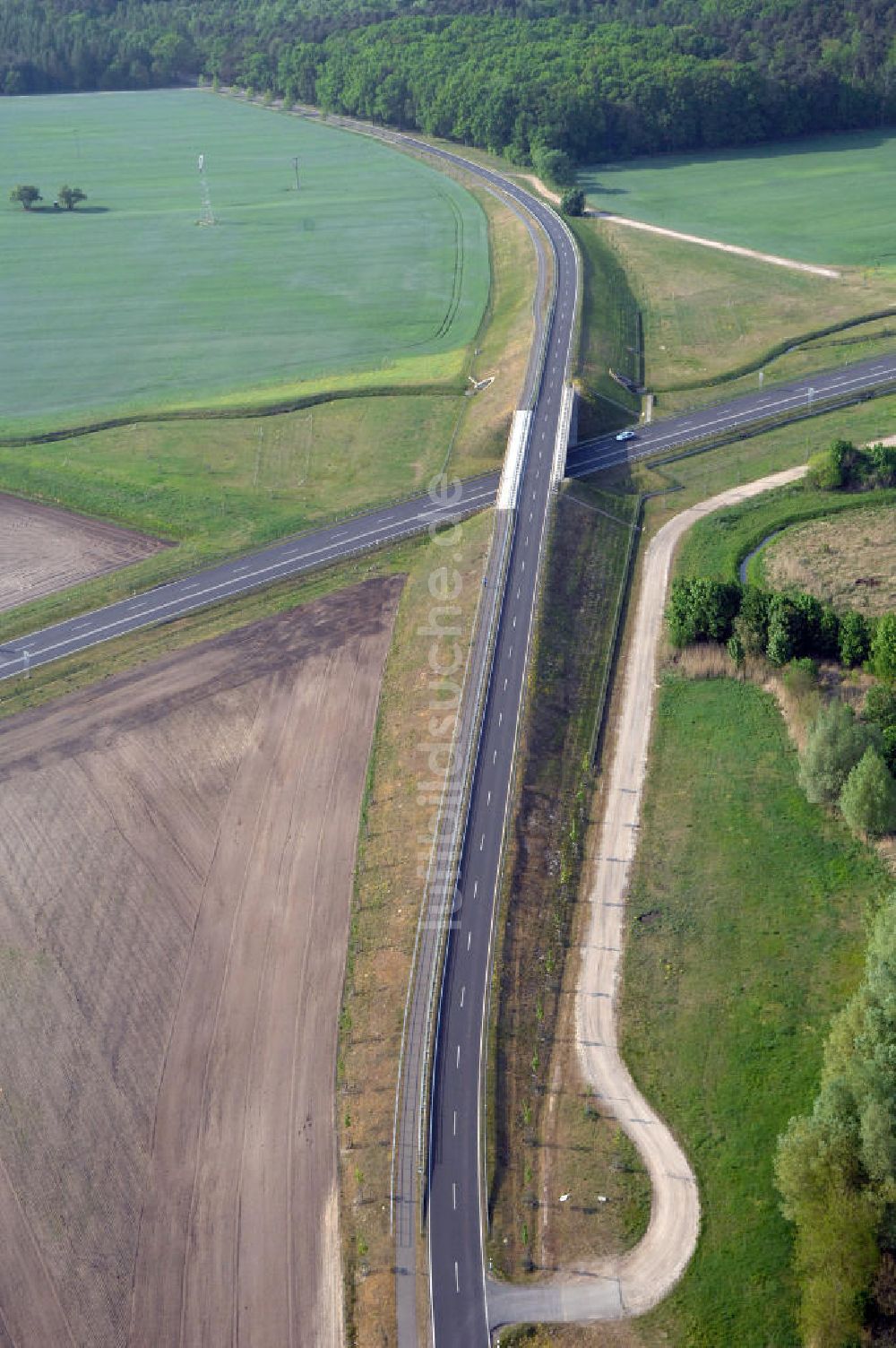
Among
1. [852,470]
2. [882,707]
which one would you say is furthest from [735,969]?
[852,470]

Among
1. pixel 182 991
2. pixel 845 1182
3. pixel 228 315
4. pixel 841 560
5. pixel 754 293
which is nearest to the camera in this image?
pixel 845 1182

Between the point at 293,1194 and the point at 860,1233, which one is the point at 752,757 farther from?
the point at 293,1194

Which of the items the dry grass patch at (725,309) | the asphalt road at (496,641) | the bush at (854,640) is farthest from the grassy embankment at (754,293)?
the bush at (854,640)

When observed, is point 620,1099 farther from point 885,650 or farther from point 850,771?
point 885,650

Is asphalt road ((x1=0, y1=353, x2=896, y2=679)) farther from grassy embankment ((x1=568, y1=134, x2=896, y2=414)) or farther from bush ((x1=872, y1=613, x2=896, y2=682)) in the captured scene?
bush ((x1=872, y1=613, x2=896, y2=682))

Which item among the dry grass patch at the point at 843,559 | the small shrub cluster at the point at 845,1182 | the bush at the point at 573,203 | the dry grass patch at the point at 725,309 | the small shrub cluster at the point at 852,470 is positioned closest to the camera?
the small shrub cluster at the point at 845,1182

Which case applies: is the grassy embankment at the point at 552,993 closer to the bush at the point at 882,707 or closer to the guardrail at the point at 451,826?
the guardrail at the point at 451,826
